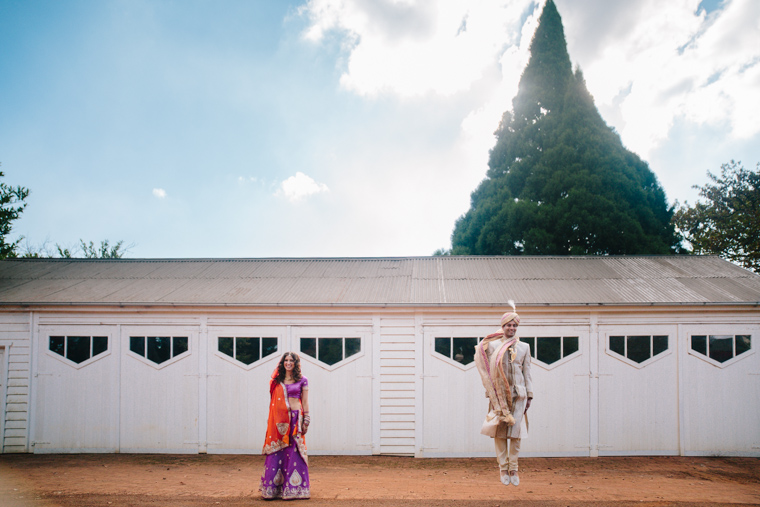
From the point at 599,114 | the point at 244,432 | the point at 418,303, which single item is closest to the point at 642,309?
the point at 418,303

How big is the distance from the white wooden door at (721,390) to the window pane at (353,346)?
5974 mm

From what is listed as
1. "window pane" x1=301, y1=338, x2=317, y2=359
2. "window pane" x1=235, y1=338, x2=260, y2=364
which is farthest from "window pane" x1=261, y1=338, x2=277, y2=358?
"window pane" x1=301, y1=338, x2=317, y2=359

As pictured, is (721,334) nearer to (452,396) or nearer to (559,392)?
(559,392)

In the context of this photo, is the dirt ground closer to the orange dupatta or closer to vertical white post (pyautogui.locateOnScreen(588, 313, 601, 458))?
vertical white post (pyautogui.locateOnScreen(588, 313, 601, 458))

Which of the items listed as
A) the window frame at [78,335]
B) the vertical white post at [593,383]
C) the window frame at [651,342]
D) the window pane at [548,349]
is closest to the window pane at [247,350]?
the window frame at [78,335]

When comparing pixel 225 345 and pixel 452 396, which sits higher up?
A: pixel 225 345

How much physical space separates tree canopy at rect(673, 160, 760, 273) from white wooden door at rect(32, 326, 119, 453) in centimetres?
1852

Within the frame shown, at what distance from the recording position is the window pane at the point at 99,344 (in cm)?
855

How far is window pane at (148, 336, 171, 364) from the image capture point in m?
8.50

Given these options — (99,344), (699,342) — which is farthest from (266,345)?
(699,342)

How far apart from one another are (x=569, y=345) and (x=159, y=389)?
7.71m

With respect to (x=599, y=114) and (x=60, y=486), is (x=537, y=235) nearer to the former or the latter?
(x=599, y=114)

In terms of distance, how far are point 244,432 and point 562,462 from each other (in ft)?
18.8

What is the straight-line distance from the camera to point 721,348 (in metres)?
8.25
